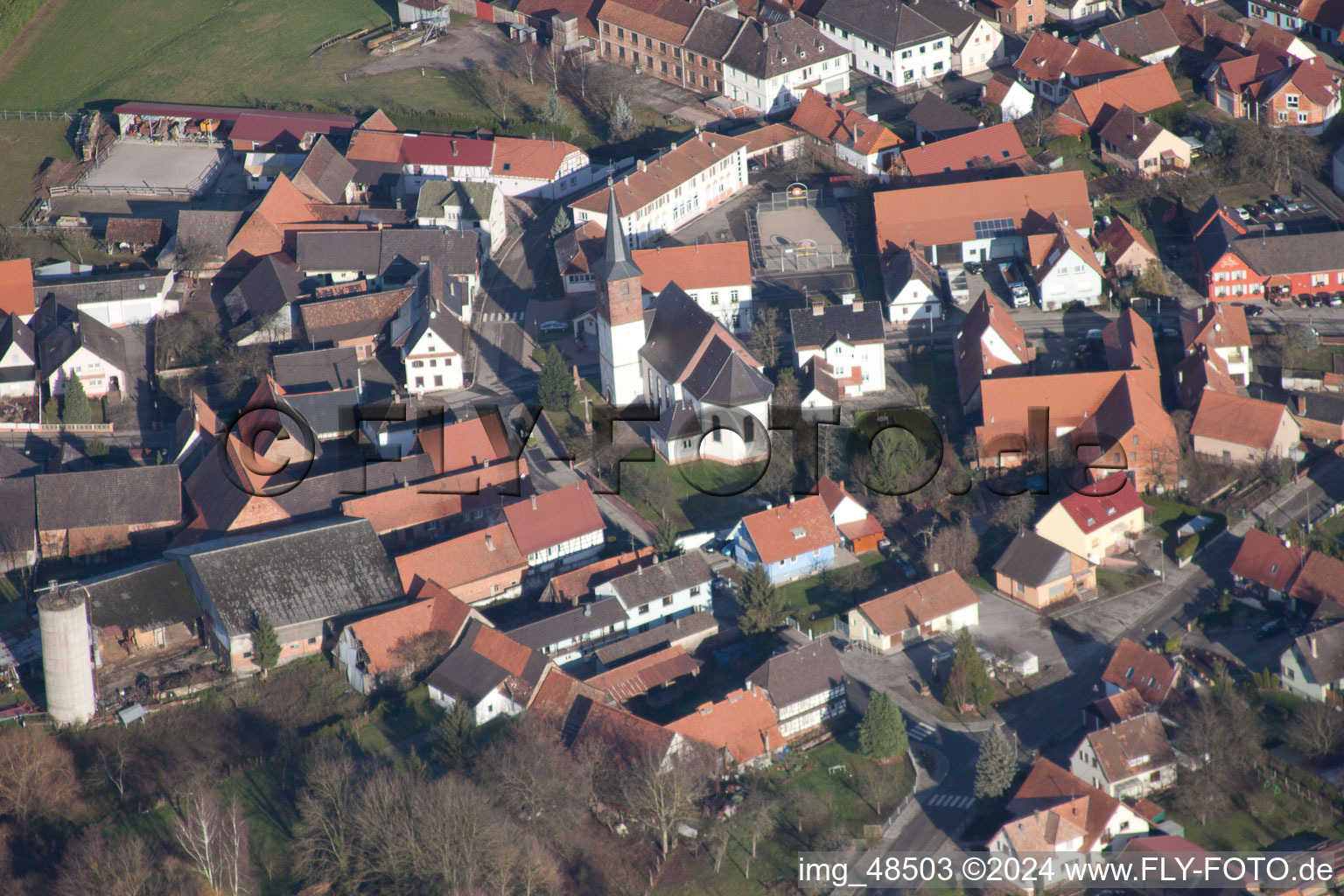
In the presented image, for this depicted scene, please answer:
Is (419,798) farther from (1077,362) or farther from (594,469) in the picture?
(1077,362)

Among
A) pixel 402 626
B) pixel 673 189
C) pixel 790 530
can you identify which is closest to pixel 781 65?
pixel 673 189

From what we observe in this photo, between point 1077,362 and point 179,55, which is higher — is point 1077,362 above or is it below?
below

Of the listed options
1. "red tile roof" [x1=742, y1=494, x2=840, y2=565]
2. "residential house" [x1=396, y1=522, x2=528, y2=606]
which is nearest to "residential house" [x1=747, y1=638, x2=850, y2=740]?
"red tile roof" [x1=742, y1=494, x2=840, y2=565]

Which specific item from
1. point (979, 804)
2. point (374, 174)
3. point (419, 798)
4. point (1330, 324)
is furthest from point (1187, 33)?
point (419, 798)

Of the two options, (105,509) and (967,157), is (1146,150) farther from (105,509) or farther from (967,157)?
(105,509)

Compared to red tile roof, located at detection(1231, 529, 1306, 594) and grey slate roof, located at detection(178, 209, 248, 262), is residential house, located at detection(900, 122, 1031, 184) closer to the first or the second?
red tile roof, located at detection(1231, 529, 1306, 594)

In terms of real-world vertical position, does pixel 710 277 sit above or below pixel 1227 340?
above
